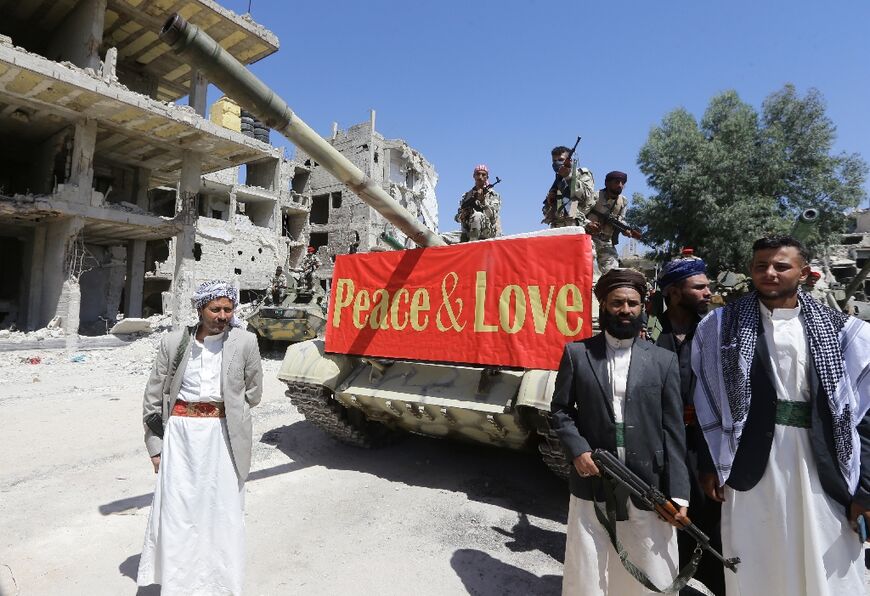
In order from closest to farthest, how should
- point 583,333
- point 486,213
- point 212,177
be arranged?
point 583,333 < point 486,213 < point 212,177

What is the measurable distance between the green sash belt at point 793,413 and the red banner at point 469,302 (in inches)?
63.6

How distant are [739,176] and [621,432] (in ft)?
70.6

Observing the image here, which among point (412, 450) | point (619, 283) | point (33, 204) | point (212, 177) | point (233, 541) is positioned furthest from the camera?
point (212, 177)

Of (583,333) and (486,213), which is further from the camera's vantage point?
(486,213)

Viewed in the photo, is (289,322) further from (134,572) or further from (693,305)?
(693,305)

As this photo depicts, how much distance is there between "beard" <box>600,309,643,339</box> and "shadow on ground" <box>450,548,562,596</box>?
1672 mm

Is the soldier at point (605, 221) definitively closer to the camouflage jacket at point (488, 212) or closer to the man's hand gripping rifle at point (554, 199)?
the man's hand gripping rifle at point (554, 199)

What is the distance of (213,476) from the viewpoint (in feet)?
8.39

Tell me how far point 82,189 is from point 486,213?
1155 cm

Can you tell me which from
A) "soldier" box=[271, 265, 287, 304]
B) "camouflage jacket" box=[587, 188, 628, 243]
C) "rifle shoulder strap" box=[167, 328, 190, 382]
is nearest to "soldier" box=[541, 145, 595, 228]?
"camouflage jacket" box=[587, 188, 628, 243]

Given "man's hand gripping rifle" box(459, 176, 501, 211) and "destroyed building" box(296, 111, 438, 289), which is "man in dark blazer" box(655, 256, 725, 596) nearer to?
"man's hand gripping rifle" box(459, 176, 501, 211)

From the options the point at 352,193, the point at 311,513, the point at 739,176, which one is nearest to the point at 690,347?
the point at 311,513

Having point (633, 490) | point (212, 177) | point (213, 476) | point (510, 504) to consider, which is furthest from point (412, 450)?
point (212, 177)

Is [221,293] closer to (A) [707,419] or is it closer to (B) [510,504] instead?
(A) [707,419]
